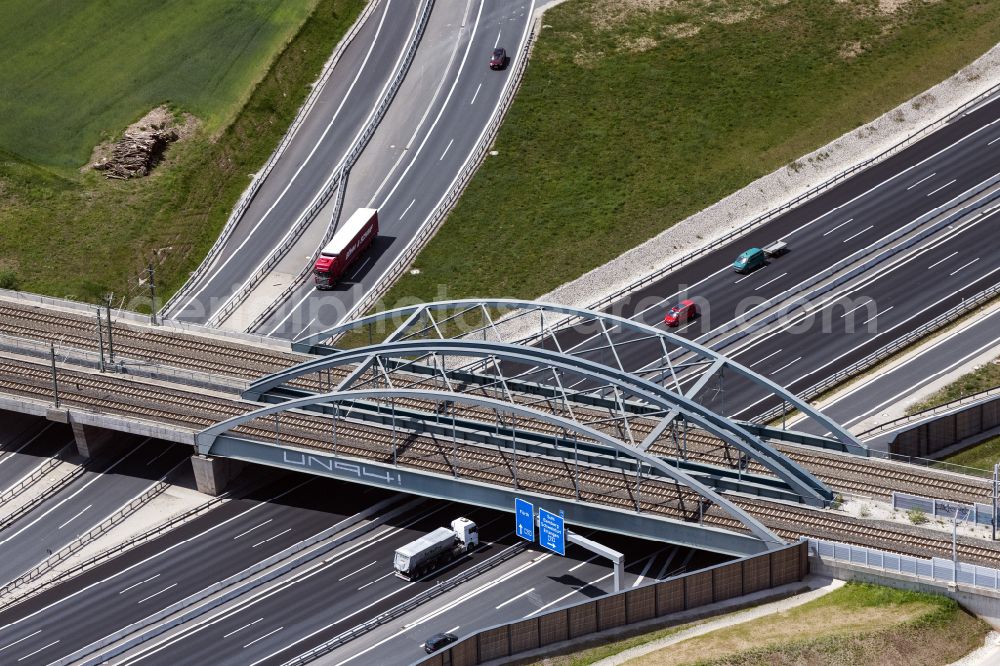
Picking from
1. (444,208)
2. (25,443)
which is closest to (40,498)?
(25,443)

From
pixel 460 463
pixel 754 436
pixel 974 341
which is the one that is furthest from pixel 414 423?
pixel 974 341

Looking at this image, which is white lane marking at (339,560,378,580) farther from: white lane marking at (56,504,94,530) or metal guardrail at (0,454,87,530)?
metal guardrail at (0,454,87,530)

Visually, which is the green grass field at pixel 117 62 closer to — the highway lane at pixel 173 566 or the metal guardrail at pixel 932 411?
the highway lane at pixel 173 566

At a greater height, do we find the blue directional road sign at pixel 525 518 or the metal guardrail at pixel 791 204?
the metal guardrail at pixel 791 204

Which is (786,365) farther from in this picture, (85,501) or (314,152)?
(85,501)

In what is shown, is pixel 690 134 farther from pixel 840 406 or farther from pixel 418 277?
pixel 840 406

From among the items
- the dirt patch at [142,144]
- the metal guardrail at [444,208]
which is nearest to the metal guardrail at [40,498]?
the metal guardrail at [444,208]

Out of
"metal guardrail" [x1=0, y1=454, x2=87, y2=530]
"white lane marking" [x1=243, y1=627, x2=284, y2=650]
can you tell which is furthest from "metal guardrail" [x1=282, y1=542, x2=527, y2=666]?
"metal guardrail" [x1=0, y1=454, x2=87, y2=530]
